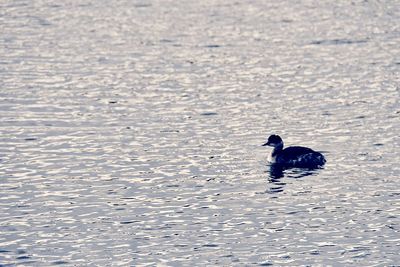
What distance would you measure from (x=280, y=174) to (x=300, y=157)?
905mm

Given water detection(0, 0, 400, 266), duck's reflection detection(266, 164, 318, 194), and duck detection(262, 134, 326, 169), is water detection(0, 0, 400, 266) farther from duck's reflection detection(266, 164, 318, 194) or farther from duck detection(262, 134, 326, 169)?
duck detection(262, 134, 326, 169)

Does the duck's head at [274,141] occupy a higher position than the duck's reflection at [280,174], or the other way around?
the duck's head at [274,141]

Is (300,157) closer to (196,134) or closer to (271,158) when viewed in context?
(271,158)

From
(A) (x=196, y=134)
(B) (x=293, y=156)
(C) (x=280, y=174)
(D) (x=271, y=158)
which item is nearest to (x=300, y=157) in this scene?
(B) (x=293, y=156)

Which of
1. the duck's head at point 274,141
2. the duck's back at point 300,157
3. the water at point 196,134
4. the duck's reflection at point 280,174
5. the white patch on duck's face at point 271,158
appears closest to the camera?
the water at point 196,134

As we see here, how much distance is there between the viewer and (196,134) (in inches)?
1672

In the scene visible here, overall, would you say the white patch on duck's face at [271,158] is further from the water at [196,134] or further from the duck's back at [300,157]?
the water at [196,134]

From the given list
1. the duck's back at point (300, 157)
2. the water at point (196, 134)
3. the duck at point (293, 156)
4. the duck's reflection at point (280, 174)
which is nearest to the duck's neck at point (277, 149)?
the duck at point (293, 156)

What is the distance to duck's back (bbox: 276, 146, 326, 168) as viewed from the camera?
3838 cm

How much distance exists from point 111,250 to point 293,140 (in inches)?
539

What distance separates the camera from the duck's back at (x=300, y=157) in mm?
38375

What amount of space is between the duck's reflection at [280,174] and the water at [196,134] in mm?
102

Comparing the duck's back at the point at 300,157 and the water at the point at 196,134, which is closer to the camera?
the water at the point at 196,134

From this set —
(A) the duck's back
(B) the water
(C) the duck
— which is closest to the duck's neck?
(C) the duck
